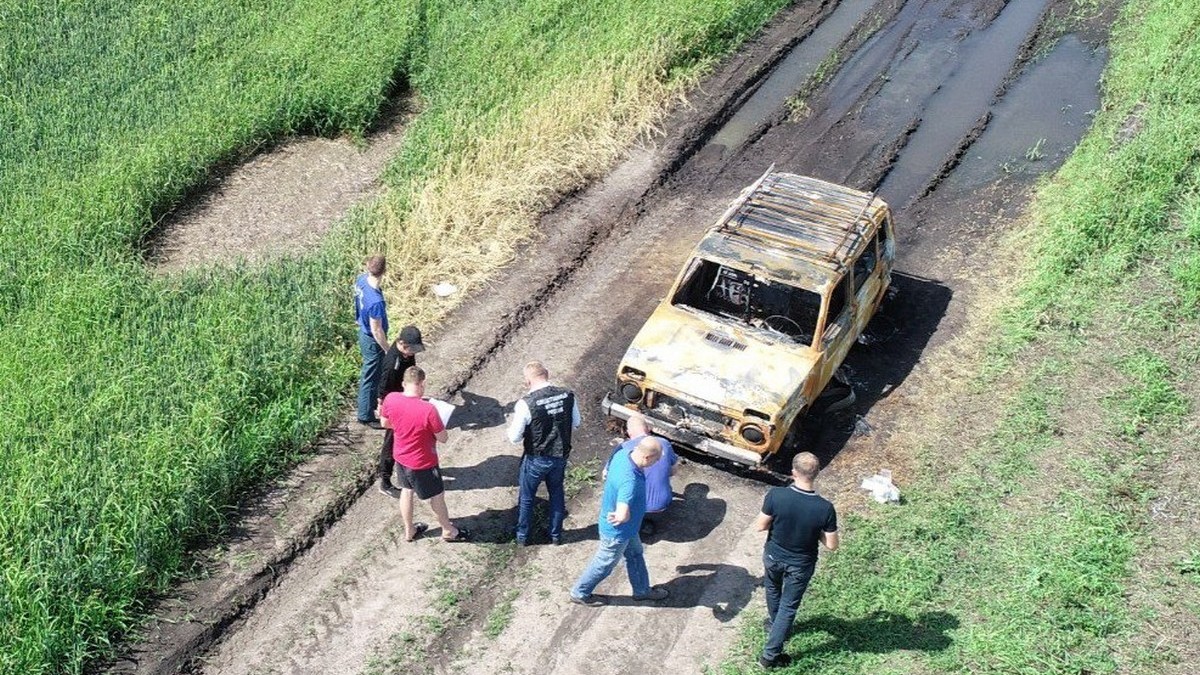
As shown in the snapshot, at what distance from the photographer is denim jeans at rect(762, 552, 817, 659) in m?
8.58

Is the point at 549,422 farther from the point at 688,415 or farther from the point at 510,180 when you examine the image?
the point at 510,180

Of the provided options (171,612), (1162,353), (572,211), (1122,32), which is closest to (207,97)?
(572,211)

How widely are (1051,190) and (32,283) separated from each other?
12.0 metres

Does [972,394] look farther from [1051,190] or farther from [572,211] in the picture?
[572,211]

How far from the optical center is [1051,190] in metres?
15.3

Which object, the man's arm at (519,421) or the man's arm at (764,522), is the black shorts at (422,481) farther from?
the man's arm at (764,522)

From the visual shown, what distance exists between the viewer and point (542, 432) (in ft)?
31.1

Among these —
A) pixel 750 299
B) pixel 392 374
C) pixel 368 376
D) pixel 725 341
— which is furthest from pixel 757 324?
pixel 368 376

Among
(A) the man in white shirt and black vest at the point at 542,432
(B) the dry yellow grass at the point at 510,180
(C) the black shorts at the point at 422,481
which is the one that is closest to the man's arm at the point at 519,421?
(A) the man in white shirt and black vest at the point at 542,432

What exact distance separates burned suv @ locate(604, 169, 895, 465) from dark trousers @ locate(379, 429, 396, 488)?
1.99m

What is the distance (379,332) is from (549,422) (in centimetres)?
229

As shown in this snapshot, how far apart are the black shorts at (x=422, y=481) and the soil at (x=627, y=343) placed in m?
0.66

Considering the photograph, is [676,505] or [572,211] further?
[572,211]

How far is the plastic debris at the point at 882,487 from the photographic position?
34.9 feet
